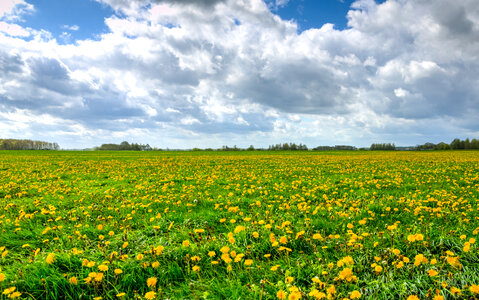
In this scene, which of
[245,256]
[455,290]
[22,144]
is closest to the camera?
[455,290]

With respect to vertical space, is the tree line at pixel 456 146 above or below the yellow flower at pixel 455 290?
above

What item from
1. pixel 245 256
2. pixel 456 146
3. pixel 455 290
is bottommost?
pixel 245 256

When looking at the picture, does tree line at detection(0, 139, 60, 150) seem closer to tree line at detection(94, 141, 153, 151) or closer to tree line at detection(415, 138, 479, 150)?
tree line at detection(94, 141, 153, 151)

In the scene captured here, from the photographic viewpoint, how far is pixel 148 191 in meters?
8.43

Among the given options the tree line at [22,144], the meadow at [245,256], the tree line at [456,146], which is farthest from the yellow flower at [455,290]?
the tree line at [22,144]

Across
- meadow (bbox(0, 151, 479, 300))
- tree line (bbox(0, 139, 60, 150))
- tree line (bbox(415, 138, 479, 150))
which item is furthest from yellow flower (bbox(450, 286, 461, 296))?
tree line (bbox(0, 139, 60, 150))

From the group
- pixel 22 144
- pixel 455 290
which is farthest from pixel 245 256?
pixel 22 144

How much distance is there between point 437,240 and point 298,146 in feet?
360

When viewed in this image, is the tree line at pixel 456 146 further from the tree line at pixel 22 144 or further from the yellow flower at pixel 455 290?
the tree line at pixel 22 144

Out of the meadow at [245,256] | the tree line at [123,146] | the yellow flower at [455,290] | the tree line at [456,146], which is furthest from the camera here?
the tree line at [123,146]

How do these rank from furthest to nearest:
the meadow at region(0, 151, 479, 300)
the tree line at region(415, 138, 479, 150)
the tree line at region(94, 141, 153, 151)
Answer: the tree line at region(94, 141, 153, 151), the tree line at region(415, 138, 479, 150), the meadow at region(0, 151, 479, 300)

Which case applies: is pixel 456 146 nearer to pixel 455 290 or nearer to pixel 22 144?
pixel 455 290

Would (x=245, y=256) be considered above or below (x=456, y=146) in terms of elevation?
below

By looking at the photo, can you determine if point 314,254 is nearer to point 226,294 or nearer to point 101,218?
point 226,294
